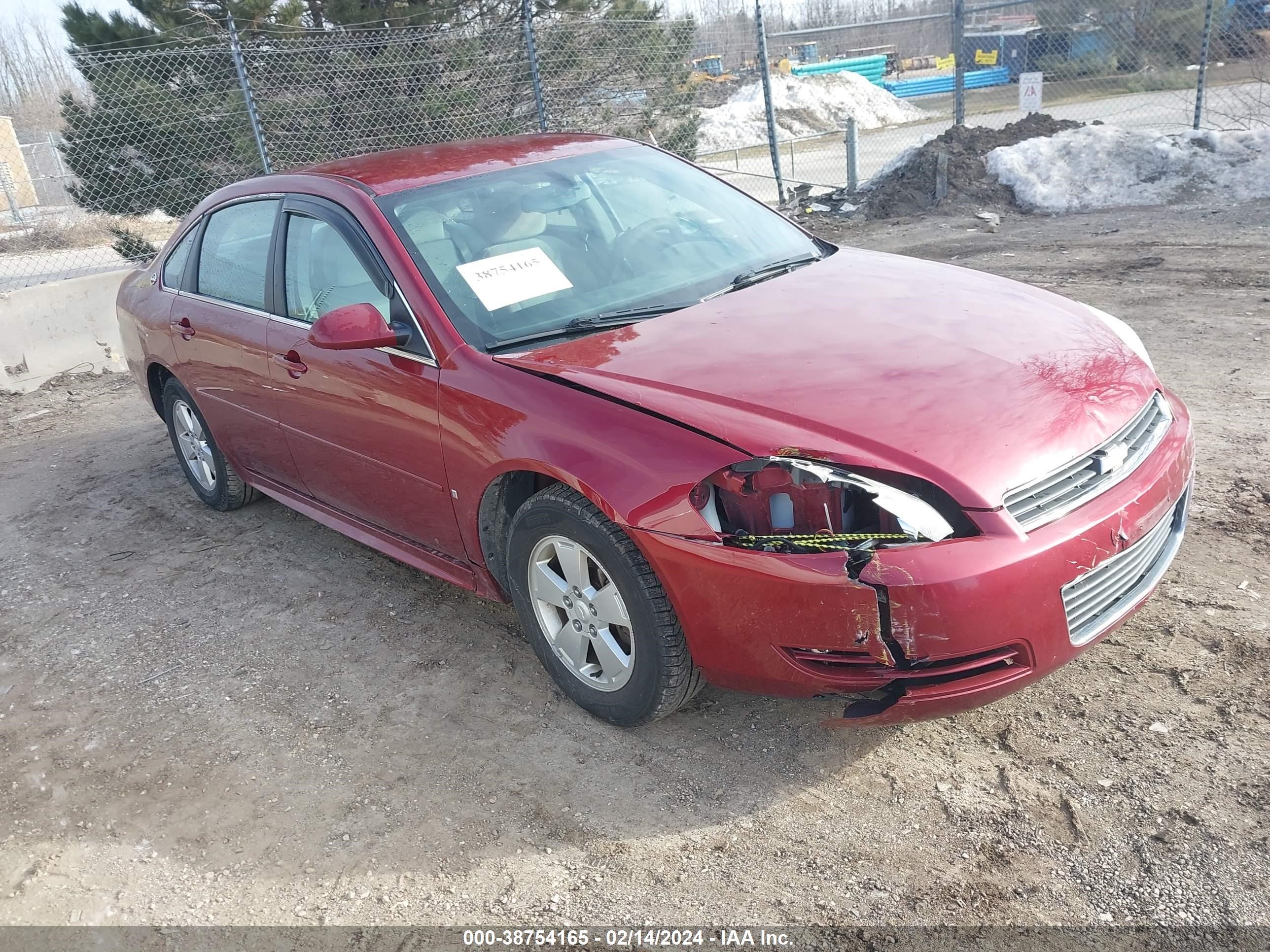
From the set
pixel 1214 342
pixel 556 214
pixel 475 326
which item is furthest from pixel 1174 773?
pixel 1214 342

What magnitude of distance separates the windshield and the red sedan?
1 centimetres

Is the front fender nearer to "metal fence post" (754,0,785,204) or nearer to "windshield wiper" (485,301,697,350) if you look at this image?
"windshield wiper" (485,301,697,350)

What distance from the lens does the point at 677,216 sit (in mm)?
4148

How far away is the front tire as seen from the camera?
2869 mm

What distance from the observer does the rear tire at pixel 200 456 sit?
17.2 feet

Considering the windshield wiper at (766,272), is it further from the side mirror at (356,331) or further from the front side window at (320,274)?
the front side window at (320,274)

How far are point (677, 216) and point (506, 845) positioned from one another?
2517 mm

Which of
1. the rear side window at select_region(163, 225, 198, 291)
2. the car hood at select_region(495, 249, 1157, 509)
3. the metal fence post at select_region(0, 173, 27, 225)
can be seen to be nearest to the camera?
the car hood at select_region(495, 249, 1157, 509)

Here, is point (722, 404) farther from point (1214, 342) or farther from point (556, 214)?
point (1214, 342)

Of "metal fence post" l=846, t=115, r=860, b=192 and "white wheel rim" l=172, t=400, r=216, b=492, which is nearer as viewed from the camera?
"white wheel rim" l=172, t=400, r=216, b=492

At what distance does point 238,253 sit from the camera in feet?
15.2

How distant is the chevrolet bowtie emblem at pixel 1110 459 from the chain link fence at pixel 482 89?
30.8 feet

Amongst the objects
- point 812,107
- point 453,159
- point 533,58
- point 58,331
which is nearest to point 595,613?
point 453,159

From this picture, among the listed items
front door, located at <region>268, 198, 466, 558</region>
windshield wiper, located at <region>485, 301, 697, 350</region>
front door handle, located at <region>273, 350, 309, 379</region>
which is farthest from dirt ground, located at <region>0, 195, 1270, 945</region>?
windshield wiper, located at <region>485, 301, 697, 350</region>
